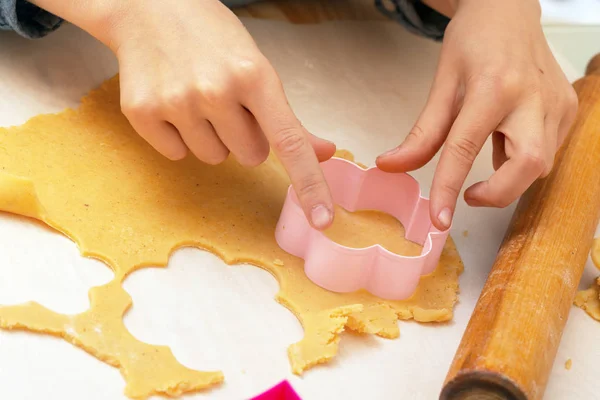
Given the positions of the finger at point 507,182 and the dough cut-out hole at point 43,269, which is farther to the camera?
the finger at point 507,182

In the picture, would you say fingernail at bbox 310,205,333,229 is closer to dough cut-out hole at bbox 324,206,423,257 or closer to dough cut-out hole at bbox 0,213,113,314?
dough cut-out hole at bbox 324,206,423,257

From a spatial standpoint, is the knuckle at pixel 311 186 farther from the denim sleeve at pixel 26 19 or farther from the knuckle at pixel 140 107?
the denim sleeve at pixel 26 19

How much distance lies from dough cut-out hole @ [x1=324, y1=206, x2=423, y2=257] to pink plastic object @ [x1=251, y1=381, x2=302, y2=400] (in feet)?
0.82

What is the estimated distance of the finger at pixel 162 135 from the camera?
2.77 ft

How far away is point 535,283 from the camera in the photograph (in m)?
0.80

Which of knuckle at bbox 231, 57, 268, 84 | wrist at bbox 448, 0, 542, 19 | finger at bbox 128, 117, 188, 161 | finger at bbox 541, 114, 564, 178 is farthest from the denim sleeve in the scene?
finger at bbox 541, 114, 564, 178

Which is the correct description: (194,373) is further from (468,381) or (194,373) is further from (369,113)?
(369,113)

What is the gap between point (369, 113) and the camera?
1.24m

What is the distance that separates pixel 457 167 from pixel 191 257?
0.36 m

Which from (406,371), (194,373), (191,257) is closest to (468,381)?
(406,371)

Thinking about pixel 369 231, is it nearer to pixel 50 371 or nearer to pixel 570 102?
pixel 570 102

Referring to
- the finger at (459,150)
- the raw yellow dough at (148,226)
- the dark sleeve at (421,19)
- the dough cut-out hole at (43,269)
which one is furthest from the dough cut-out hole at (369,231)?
the dark sleeve at (421,19)

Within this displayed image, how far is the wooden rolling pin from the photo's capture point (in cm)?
67

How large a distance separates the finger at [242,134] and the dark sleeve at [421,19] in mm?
602
